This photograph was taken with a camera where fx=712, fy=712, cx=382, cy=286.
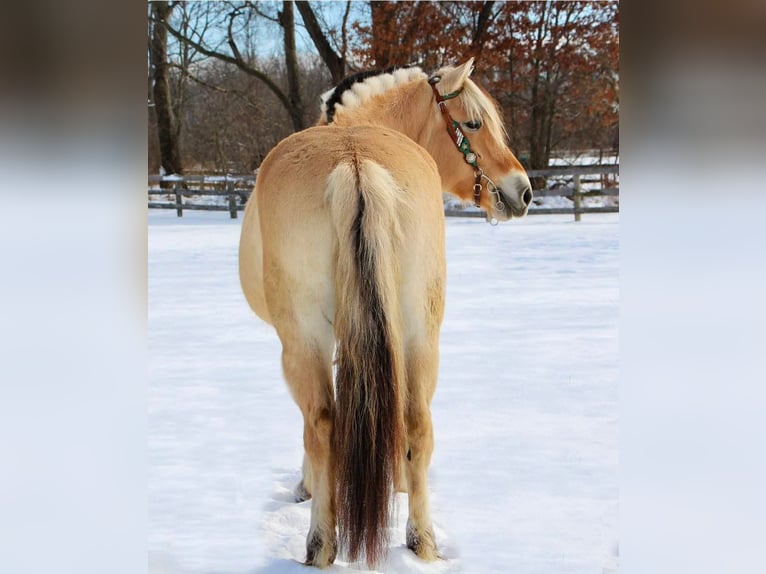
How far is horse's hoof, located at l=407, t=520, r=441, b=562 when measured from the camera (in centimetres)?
208

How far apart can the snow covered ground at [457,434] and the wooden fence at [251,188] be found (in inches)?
151

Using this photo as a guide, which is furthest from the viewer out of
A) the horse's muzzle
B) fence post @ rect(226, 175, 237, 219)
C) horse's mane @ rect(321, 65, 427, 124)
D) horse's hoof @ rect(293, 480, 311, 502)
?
fence post @ rect(226, 175, 237, 219)

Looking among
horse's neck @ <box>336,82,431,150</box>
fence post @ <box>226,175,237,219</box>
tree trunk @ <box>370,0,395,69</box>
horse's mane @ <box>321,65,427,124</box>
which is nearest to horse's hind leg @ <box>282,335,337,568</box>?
horse's mane @ <box>321,65,427,124</box>

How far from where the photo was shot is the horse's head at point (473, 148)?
3.08 meters

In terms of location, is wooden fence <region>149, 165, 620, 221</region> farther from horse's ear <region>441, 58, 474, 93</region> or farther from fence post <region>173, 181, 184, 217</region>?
horse's ear <region>441, 58, 474, 93</region>

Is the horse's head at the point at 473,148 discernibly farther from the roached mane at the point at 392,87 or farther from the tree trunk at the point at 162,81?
the tree trunk at the point at 162,81

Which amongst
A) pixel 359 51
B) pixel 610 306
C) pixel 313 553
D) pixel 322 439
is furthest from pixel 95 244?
pixel 359 51

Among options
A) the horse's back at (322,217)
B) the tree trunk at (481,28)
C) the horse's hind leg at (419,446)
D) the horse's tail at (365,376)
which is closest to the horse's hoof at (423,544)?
the horse's hind leg at (419,446)

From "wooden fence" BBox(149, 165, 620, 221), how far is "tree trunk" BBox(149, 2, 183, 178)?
834 mm

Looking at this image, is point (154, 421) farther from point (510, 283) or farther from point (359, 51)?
point (359, 51)

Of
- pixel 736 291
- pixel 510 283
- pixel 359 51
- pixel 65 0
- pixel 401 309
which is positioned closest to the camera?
pixel 65 0

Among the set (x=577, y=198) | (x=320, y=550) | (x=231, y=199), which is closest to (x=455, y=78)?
(x=320, y=550)

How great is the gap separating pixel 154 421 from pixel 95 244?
2332mm

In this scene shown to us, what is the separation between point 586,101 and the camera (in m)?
12.2
